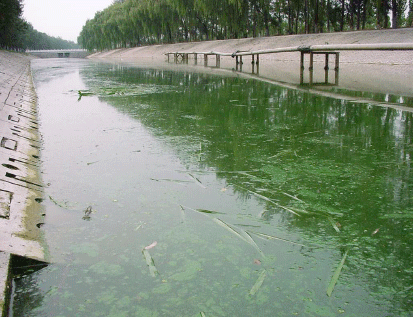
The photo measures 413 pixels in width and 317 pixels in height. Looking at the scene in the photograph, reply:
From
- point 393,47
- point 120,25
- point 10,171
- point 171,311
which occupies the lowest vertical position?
point 171,311

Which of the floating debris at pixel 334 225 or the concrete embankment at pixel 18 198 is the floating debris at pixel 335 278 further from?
the concrete embankment at pixel 18 198

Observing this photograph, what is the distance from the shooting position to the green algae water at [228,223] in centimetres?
142

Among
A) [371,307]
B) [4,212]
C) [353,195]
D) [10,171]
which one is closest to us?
[371,307]

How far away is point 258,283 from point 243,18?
26597mm

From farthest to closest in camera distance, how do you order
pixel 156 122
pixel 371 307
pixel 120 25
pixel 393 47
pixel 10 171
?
pixel 120 25
pixel 393 47
pixel 156 122
pixel 10 171
pixel 371 307

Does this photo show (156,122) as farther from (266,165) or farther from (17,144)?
(266,165)

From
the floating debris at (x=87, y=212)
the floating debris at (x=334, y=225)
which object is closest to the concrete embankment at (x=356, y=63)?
the floating debris at (x=334, y=225)

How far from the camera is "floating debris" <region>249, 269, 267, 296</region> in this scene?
145 centimetres

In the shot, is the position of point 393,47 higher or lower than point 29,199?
higher

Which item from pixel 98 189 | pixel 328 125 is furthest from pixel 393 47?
pixel 98 189

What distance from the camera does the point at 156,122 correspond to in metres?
4.61

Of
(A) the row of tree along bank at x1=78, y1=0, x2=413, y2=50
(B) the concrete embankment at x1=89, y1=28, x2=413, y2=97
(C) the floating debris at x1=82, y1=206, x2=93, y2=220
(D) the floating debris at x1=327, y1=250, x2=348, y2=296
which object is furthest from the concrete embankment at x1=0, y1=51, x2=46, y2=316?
(A) the row of tree along bank at x1=78, y1=0, x2=413, y2=50

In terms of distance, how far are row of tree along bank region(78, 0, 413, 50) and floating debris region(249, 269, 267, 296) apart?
60.7 ft

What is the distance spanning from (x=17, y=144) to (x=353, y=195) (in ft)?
8.65
